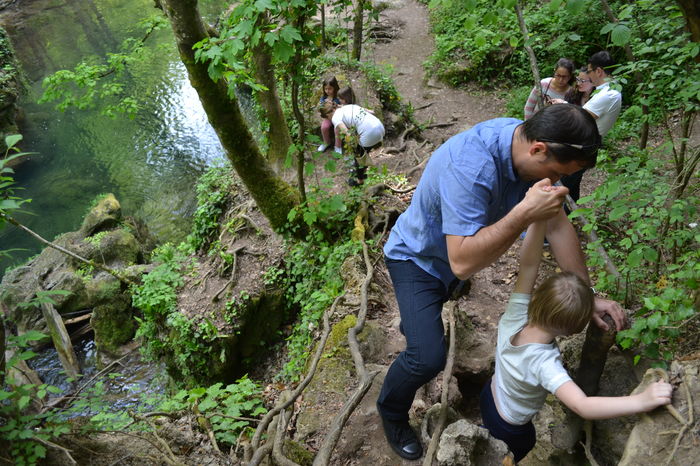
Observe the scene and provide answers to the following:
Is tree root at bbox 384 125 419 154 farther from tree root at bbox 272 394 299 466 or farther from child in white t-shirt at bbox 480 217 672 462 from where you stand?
child in white t-shirt at bbox 480 217 672 462

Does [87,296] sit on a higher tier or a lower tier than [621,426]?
lower

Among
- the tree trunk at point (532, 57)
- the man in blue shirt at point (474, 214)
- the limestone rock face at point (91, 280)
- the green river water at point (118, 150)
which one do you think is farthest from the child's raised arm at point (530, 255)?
the green river water at point (118, 150)

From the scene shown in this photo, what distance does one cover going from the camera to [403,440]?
2832mm

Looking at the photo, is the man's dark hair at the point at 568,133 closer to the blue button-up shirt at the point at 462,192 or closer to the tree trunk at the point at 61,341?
the blue button-up shirt at the point at 462,192

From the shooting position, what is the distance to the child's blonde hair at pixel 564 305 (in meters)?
2.05

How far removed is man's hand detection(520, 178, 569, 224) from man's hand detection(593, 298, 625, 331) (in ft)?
2.05

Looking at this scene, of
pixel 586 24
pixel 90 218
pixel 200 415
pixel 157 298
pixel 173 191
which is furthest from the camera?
pixel 173 191

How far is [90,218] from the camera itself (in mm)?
10633

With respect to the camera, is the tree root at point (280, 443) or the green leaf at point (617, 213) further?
the tree root at point (280, 443)

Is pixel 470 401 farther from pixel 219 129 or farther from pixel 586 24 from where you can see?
pixel 586 24

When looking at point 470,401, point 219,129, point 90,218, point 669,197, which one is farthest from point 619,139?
point 90,218

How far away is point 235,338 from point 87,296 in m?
5.07

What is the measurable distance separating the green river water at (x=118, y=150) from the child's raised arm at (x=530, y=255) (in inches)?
374

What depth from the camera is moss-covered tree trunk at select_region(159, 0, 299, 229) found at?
4723 millimetres
